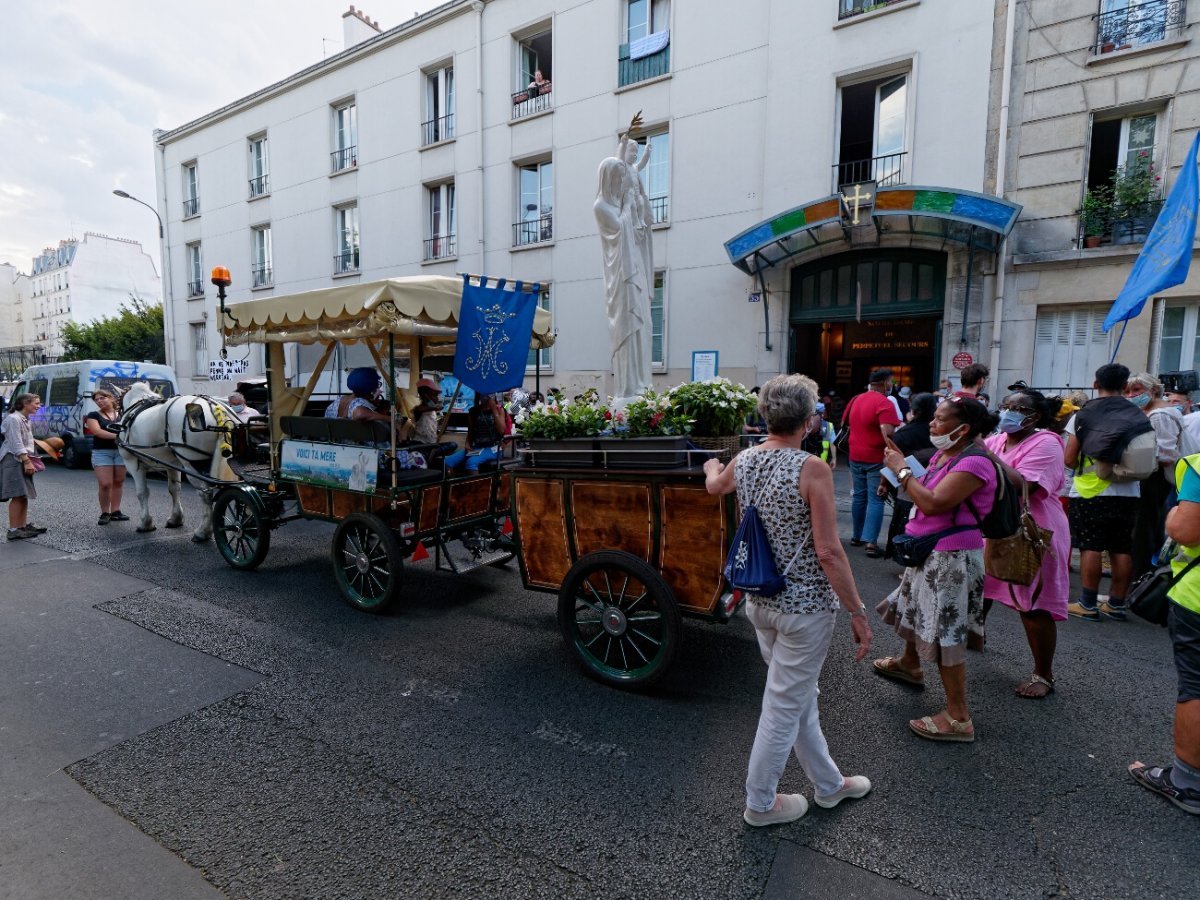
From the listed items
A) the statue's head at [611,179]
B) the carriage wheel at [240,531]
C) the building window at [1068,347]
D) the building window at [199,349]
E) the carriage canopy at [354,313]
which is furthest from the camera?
the building window at [199,349]

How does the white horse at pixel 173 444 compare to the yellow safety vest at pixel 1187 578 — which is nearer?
the yellow safety vest at pixel 1187 578

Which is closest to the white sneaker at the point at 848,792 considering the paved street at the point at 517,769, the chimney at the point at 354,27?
the paved street at the point at 517,769

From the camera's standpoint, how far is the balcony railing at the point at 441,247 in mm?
16484

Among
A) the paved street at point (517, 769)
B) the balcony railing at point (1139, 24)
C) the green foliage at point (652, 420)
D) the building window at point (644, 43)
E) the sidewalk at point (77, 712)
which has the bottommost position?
the sidewalk at point (77, 712)

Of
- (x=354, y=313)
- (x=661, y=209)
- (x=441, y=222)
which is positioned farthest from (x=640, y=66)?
(x=354, y=313)

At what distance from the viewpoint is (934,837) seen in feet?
8.29

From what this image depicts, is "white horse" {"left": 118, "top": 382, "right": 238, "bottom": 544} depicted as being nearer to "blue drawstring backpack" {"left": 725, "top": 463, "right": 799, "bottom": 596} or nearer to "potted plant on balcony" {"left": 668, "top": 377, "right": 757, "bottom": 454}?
"potted plant on balcony" {"left": 668, "top": 377, "right": 757, "bottom": 454}

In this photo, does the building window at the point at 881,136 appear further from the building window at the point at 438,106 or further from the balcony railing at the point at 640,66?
the building window at the point at 438,106

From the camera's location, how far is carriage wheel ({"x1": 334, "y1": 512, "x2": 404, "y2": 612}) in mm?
4773

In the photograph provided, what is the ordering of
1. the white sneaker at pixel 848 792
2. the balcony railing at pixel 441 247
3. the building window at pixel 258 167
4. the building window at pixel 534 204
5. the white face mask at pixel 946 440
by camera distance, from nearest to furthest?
the white sneaker at pixel 848 792 < the white face mask at pixel 946 440 < the building window at pixel 534 204 < the balcony railing at pixel 441 247 < the building window at pixel 258 167

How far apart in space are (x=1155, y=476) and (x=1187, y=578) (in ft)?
12.0

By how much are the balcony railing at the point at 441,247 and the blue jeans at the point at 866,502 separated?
1272cm

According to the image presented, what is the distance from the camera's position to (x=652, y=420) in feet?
11.8

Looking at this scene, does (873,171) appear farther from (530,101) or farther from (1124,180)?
(530,101)
